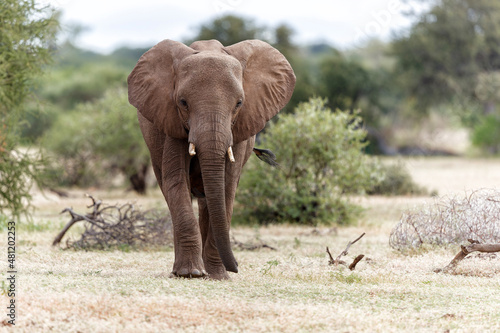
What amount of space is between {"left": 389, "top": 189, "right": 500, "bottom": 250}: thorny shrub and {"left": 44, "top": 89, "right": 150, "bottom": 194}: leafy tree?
11.2 meters

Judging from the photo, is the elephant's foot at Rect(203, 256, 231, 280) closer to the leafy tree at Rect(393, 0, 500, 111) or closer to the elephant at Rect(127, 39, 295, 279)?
the elephant at Rect(127, 39, 295, 279)

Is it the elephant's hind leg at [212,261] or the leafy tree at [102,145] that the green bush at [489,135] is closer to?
the leafy tree at [102,145]

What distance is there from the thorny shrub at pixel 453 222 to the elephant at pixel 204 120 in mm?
2819

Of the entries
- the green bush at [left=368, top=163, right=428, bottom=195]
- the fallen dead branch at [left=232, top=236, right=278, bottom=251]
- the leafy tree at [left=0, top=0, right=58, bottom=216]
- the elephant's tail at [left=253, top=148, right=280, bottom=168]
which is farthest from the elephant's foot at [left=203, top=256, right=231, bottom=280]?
the green bush at [left=368, top=163, right=428, bottom=195]

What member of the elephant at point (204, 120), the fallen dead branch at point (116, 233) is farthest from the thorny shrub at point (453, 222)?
the fallen dead branch at point (116, 233)

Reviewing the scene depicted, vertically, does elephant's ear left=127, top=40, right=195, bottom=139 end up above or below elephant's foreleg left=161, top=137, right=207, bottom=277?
above

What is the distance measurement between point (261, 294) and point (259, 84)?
7.60 feet

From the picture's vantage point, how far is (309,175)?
1413cm

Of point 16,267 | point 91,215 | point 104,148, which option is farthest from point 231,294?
point 104,148

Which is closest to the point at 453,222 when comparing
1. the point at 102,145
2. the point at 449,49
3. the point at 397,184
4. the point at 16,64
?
the point at 16,64

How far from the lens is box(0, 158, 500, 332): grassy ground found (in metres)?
5.62

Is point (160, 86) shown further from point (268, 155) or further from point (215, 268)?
point (215, 268)

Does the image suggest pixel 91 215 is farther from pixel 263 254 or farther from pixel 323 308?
pixel 323 308

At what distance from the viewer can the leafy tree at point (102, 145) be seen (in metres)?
20.2
